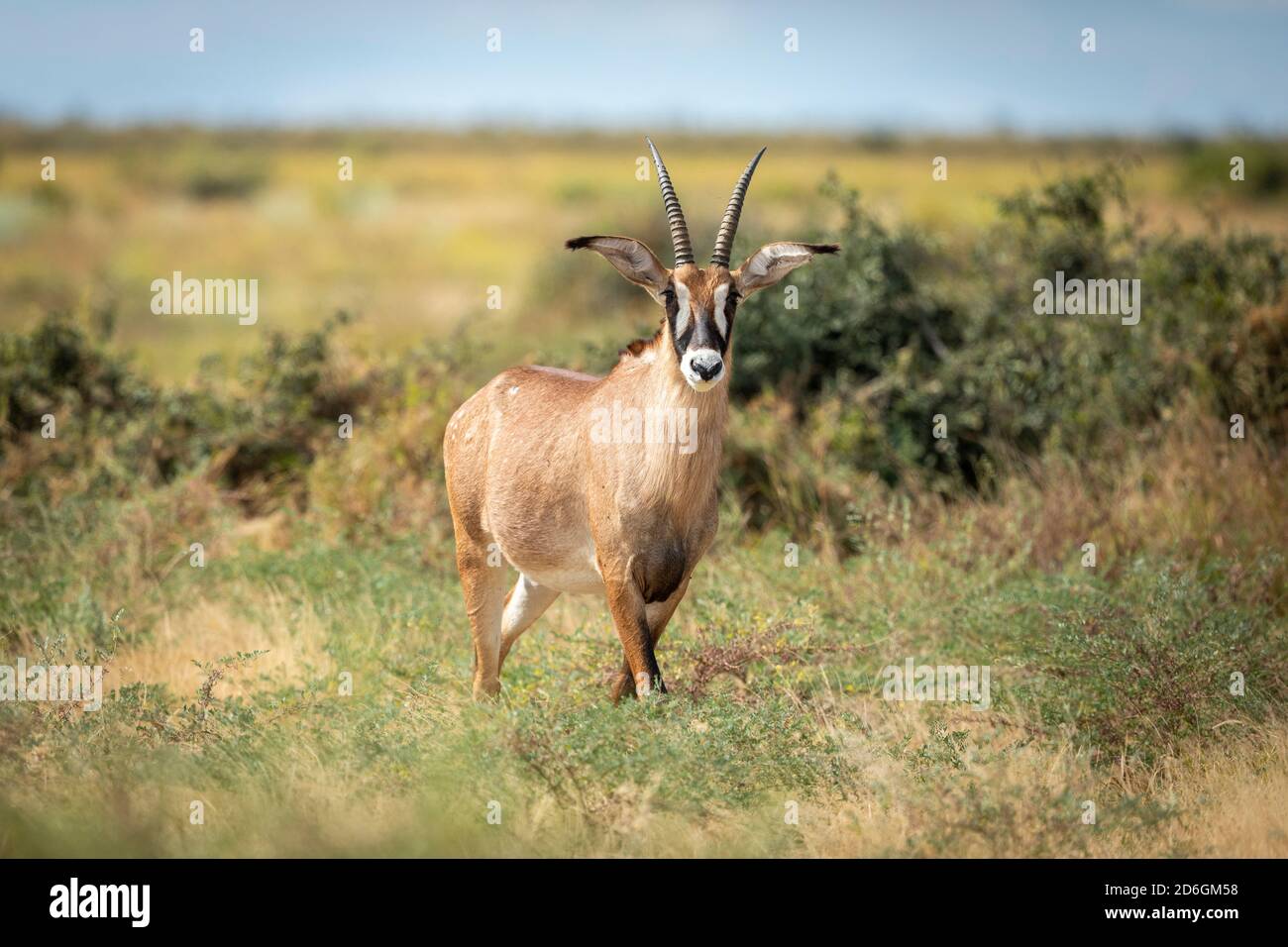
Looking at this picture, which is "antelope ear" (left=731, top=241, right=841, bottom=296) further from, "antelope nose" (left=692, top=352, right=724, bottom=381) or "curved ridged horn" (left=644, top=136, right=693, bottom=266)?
"antelope nose" (left=692, top=352, right=724, bottom=381)

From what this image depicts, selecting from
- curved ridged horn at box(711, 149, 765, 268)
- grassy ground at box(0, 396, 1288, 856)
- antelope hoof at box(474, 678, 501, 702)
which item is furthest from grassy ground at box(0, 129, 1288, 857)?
curved ridged horn at box(711, 149, 765, 268)

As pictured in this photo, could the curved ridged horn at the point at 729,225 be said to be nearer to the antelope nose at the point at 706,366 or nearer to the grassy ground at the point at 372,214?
the antelope nose at the point at 706,366

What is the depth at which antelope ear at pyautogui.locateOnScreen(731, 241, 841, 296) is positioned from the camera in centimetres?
801

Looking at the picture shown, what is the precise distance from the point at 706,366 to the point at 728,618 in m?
2.95

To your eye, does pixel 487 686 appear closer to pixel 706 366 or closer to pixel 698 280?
pixel 706 366

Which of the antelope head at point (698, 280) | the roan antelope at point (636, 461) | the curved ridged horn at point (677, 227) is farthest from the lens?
the curved ridged horn at point (677, 227)

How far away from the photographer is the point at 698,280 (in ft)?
25.4

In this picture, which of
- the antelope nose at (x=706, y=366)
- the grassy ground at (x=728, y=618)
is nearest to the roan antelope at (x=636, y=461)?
the antelope nose at (x=706, y=366)

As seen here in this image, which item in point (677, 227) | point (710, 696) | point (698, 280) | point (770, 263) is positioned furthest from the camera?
point (710, 696)

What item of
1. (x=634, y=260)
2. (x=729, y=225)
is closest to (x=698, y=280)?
(x=634, y=260)

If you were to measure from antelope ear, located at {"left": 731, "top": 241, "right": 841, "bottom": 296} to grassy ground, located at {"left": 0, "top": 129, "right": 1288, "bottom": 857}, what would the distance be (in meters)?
2.29

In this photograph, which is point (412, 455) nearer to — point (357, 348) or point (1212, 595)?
point (357, 348)

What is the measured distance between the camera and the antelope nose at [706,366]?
730 cm
